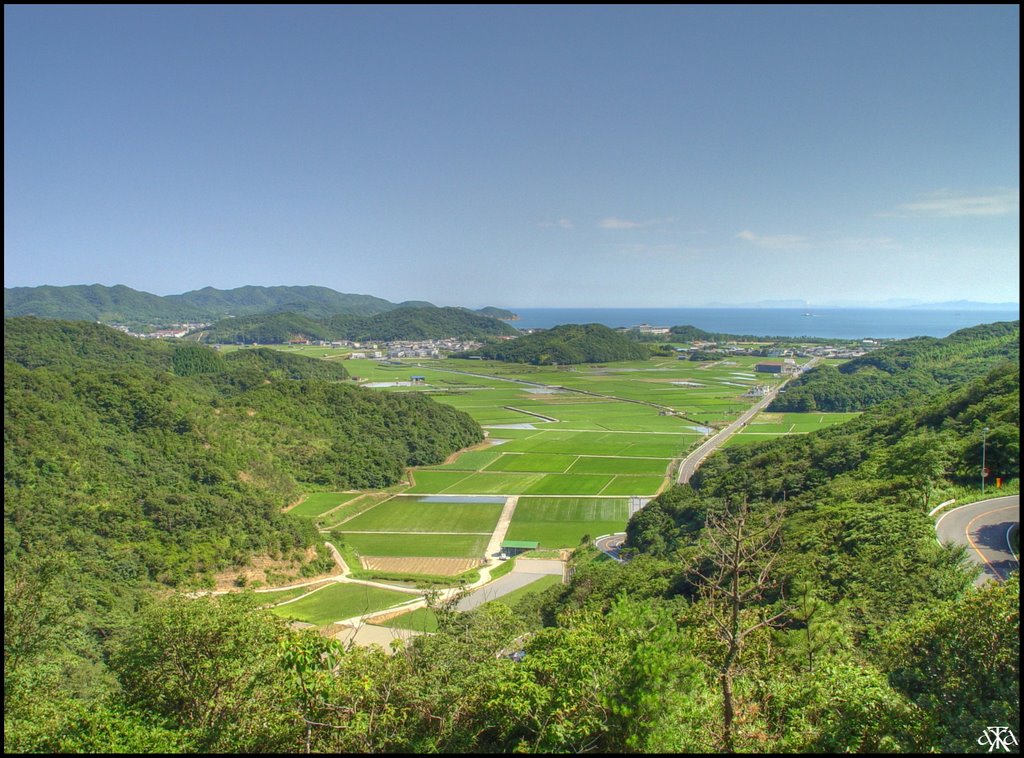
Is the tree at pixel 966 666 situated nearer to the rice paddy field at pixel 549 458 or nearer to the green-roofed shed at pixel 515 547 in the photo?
the green-roofed shed at pixel 515 547

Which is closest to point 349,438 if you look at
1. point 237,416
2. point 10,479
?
point 237,416

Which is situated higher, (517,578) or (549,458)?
(549,458)

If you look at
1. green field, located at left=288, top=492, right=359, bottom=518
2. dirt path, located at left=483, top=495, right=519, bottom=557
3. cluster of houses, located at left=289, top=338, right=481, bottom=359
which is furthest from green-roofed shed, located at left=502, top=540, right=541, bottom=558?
cluster of houses, located at left=289, top=338, right=481, bottom=359

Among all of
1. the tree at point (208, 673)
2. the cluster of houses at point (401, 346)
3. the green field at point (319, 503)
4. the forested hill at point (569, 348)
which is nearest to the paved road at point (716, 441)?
the green field at point (319, 503)

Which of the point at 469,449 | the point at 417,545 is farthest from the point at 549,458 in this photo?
the point at 417,545

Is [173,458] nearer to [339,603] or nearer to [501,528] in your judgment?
[339,603]

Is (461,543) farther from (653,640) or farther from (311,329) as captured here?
(311,329)

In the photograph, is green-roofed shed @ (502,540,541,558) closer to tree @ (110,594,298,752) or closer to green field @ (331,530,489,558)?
green field @ (331,530,489,558)
